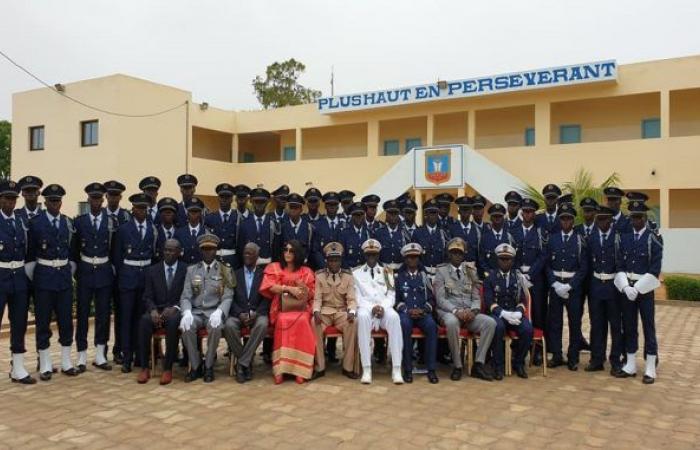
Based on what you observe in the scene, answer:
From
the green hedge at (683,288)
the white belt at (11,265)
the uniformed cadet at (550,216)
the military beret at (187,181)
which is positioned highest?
the military beret at (187,181)

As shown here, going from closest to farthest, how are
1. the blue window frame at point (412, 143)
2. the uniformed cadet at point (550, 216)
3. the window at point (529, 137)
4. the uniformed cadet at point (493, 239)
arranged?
1. the uniformed cadet at point (493, 239)
2. the uniformed cadet at point (550, 216)
3. the window at point (529, 137)
4. the blue window frame at point (412, 143)

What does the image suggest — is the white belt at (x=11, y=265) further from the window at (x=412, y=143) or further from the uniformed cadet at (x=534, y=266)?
the window at (x=412, y=143)

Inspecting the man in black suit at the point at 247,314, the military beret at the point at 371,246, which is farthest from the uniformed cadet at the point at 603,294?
the man in black suit at the point at 247,314

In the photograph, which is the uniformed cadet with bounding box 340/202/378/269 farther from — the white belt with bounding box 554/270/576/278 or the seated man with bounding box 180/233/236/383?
the white belt with bounding box 554/270/576/278

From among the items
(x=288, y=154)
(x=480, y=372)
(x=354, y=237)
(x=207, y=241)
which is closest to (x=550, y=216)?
(x=480, y=372)

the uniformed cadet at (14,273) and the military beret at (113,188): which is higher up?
the military beret at (113,188)

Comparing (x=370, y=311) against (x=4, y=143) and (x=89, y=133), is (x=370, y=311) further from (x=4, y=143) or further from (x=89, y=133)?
(x=4, y=143)

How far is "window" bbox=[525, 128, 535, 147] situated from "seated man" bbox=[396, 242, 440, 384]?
14827 millimetres

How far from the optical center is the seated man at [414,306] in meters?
6.30

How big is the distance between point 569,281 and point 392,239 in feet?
6.91

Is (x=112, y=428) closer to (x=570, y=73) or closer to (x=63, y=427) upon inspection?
(x=63, y=427)

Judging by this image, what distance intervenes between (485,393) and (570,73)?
47.6 ft

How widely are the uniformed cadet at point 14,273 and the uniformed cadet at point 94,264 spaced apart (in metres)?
0.56

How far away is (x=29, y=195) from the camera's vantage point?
628cm
